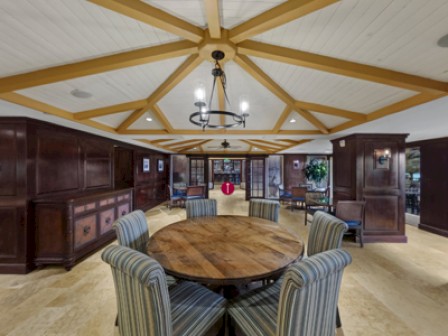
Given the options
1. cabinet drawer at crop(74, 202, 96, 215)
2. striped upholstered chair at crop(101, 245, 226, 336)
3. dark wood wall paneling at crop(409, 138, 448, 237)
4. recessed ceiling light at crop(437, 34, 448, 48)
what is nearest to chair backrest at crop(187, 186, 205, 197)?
cabinet drawer at crop(74, 202, 96, 215)

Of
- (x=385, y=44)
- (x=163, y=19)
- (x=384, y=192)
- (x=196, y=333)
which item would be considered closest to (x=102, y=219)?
(x=196, y=333)

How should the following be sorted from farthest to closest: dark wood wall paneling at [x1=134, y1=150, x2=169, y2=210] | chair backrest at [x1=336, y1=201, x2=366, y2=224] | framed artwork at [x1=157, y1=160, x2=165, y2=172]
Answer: framed artwork at [x1=157, y1=160, x2=165, y2=172], dark wood wall paneling at [x1=134, y1=150, x2=169, y2=210], chair backrest at [x1=336, y1=201, x2=366, y2=224]

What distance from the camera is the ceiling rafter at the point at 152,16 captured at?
1.13 m

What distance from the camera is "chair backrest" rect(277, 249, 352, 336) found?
931 millimetres

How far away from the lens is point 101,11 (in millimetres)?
1310

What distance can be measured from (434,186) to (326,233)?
4718 mm

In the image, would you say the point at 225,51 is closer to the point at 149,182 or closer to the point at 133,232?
the point at 133,232

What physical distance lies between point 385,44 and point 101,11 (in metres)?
2.12

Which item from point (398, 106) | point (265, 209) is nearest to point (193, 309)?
point (265, 209)

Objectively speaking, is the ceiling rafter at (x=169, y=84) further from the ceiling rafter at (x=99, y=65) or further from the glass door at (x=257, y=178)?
the glass door at (x=257, y=178)

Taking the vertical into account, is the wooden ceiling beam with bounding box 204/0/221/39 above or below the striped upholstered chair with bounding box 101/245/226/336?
above

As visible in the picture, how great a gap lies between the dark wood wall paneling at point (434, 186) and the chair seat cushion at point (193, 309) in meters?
5.60

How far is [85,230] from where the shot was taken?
3.12 m

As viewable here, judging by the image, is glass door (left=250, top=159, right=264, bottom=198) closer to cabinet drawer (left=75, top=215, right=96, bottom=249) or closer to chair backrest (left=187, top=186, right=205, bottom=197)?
chair backrest (left=187, top=186, right=205, bottom=197)
